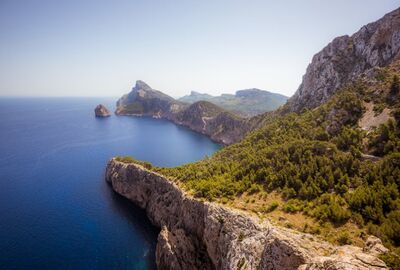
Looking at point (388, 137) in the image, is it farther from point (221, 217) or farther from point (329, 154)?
point (221, 217)

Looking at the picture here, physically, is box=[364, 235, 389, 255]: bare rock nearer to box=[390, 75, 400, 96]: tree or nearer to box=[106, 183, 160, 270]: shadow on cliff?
box=[106, 183, 160, 270]: shadow on cliff

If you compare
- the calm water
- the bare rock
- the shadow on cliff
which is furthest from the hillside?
the calm water

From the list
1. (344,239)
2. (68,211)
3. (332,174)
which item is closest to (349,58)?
(332,174)

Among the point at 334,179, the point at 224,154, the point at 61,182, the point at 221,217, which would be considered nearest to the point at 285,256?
the point at 221,217

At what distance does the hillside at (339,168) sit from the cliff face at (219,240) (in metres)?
2.76

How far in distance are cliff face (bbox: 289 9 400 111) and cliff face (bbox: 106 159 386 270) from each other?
56439mm

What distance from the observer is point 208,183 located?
2057 inches

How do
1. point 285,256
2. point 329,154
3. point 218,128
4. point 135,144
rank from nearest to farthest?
point 285,256 → point 329,154 → point 135,144 → point 218,128

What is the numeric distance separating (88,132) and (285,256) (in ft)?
576

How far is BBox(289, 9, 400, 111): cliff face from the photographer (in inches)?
2576

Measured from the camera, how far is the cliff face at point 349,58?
6544 centimetres

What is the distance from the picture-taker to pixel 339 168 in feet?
136

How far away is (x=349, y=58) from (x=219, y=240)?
74.1 meters

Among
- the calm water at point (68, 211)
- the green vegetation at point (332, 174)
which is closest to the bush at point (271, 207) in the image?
the green vegetation at point (332, 174)
